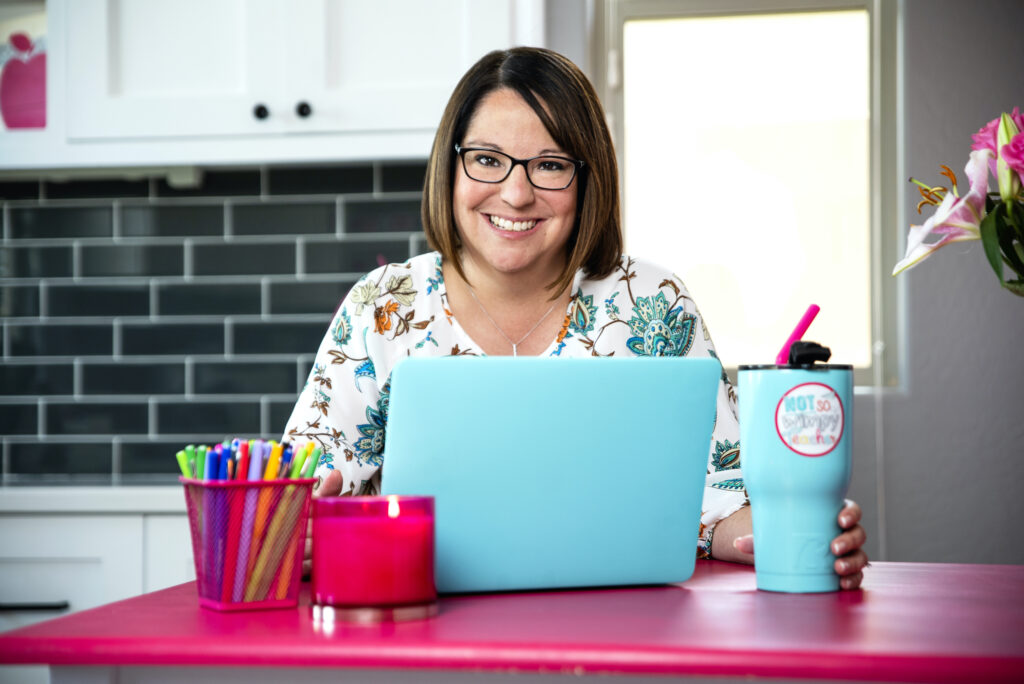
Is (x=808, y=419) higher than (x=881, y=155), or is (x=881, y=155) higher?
(x=881, y=155)

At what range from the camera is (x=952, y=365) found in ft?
8.43

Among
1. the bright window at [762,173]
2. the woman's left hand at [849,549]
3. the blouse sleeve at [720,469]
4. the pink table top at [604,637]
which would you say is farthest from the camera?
the bright window at [762,173]

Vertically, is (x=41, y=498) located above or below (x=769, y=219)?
below

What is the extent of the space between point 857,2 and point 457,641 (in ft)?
8.15

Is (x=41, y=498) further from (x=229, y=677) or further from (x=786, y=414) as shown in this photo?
(x=786, y=414)

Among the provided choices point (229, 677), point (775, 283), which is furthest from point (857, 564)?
point (775, 283)

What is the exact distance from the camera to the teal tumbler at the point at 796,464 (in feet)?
2.72

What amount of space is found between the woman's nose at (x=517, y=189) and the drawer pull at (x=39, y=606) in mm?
1334

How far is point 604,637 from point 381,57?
1.77 m

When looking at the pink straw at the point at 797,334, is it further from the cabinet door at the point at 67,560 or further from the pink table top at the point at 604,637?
the cabinet door at the point at 67,560

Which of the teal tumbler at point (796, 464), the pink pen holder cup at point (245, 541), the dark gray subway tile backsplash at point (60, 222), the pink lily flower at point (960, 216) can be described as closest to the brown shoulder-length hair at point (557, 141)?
the pink lily flower at point (960, 216)

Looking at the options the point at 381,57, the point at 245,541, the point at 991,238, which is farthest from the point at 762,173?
the point at 245,541

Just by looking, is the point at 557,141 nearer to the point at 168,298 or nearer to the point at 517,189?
the point at 517,189

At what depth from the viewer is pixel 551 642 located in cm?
64
